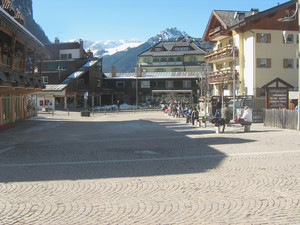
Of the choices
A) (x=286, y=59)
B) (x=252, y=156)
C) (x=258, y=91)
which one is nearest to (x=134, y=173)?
(x=252, y=156)

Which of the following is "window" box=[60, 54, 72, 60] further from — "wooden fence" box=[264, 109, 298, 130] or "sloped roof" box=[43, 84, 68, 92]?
"wooden fence" box=[264, 109, 298, 130]

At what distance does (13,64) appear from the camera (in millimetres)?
20766

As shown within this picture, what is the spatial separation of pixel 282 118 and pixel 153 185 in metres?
13.5

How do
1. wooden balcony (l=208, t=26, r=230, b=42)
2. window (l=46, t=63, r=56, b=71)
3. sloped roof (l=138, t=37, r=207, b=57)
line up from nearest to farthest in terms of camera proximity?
wooden balcony (l=208, t=26, r=230, b=42) < window (l=46, t=63, r=56, b=71) < sloped roof (l=138, t=37, r=207, b=57)

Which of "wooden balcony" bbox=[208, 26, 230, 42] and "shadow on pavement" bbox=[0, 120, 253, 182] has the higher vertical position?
"wooden balcony" bbox=[208, 26, 230, 42]

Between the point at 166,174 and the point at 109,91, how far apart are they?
56639 millimetres

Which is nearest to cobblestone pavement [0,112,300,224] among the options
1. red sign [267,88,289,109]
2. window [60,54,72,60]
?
red sign [267,88,289,109]

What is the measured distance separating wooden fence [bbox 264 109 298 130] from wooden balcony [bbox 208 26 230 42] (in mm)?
18252

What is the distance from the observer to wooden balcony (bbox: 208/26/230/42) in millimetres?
36134

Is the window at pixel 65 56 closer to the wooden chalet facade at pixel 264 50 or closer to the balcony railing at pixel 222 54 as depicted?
the balcony railing at pixel 222 54

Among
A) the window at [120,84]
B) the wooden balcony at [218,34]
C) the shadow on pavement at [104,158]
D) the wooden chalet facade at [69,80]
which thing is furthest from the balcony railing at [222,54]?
the window at [120,84]

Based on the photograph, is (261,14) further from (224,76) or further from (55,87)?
(55,87)

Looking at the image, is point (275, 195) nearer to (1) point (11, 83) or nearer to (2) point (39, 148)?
(2) point (39, 148)

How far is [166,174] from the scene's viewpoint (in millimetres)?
7906
